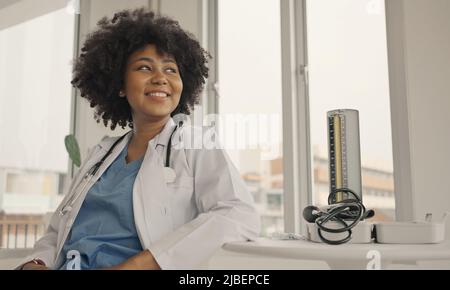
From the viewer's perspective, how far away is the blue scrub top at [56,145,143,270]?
3.06 ft

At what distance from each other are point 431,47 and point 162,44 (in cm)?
68

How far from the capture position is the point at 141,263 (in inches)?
34.2

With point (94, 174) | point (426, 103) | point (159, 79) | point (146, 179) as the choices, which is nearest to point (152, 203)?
point (146, 179)

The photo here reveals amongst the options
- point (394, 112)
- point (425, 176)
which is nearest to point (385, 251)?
point (425, 176)

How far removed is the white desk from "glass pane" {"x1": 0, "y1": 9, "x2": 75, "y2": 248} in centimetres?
71

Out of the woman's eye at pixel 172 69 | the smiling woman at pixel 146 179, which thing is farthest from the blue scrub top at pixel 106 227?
the woman's eye at pixel 172 69

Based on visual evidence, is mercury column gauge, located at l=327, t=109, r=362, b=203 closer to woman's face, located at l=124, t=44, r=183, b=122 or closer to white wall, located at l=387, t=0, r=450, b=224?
white wall, located at l=387, t=0, r=450, b=224

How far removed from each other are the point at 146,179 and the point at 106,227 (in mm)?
138

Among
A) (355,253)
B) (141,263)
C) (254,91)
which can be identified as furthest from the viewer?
(254,91)

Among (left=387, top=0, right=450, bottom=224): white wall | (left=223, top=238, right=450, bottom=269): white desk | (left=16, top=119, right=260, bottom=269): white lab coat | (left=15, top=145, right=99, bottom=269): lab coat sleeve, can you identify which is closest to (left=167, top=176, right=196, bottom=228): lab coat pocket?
(left=16, top=119, right=260, bottom=269): white lab coat

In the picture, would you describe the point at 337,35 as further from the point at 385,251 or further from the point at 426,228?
the point at 385,251
